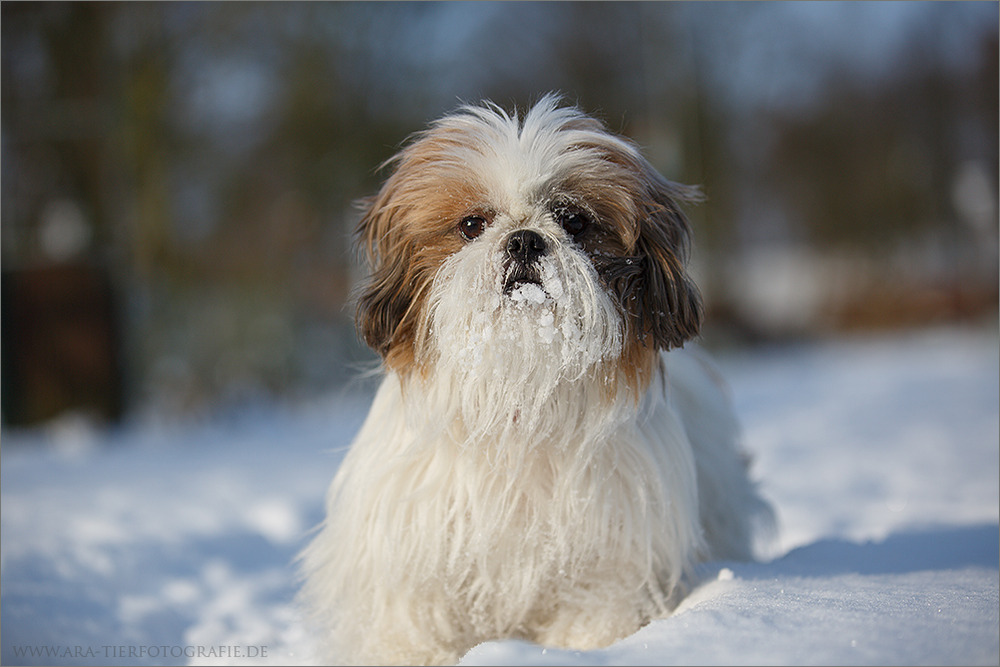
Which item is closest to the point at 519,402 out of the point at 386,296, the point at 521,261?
the point at 521,261

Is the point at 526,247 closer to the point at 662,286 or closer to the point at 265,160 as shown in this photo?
the point at 662,286

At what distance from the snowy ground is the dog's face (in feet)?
2.21

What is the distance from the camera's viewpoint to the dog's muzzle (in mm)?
1970

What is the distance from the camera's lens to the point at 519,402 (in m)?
2.05

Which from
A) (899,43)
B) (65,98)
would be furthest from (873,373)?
(899,43)

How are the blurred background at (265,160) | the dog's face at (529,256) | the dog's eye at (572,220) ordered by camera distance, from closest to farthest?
1. the dog's face at (529,256)
2. the dog's eye at (572,220)
3. the blurred background at (265,160)

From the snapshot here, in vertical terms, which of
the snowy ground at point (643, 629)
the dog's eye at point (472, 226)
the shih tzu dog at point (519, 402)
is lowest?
the snowy ground at point (643, 629)

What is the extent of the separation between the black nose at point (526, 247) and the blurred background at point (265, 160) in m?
0.61

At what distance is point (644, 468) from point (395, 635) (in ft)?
2.68

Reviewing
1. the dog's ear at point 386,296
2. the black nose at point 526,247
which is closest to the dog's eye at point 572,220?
the black nose at point 526,247

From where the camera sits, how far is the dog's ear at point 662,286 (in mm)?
2115

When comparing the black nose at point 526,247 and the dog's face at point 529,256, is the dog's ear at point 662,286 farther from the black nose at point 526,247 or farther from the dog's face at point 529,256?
the black nose at point 526,247

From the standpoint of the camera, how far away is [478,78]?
13.5 m

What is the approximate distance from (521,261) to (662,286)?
399 millimetres
